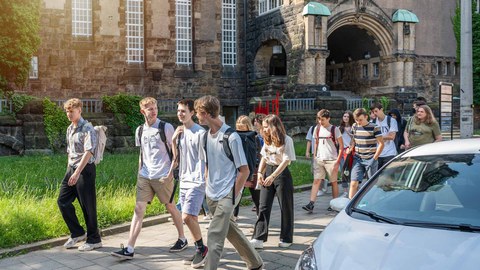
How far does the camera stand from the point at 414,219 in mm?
3879

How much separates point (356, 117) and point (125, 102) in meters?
12.7

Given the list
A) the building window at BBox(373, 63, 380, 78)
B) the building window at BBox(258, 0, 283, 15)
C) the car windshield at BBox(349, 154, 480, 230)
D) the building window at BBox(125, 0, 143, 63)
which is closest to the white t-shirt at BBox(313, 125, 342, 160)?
the car windshield at BBox(349, 154, 480, 230)

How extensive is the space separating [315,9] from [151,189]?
65.2ft

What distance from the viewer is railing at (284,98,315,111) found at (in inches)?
913

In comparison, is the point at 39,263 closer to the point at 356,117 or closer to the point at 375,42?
the point at 356,117

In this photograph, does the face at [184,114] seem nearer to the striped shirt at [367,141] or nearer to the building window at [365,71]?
the striped shirt at [367,141]

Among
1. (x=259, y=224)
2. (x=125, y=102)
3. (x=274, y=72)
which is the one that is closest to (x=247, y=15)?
(x=274, y=72)

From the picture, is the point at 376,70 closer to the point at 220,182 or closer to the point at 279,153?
the point at 279,153

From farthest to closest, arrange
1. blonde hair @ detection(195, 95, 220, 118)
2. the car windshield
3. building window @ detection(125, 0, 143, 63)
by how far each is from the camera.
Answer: building window @ detection(125, 0, 143, 63), blonde hair @ detection(195, 95, 220, 118), the car windshield

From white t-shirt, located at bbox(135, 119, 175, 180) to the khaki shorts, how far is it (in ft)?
0.21

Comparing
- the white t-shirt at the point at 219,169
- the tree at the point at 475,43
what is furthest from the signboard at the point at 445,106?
the tree at the point at 475,43

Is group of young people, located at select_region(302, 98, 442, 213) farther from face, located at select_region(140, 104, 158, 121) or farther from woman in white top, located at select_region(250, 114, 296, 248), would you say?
face, located at select_region(140, 104, 158, 121)

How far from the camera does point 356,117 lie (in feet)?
28.4

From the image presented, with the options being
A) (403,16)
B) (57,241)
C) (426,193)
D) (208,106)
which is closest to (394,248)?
(426,193)
